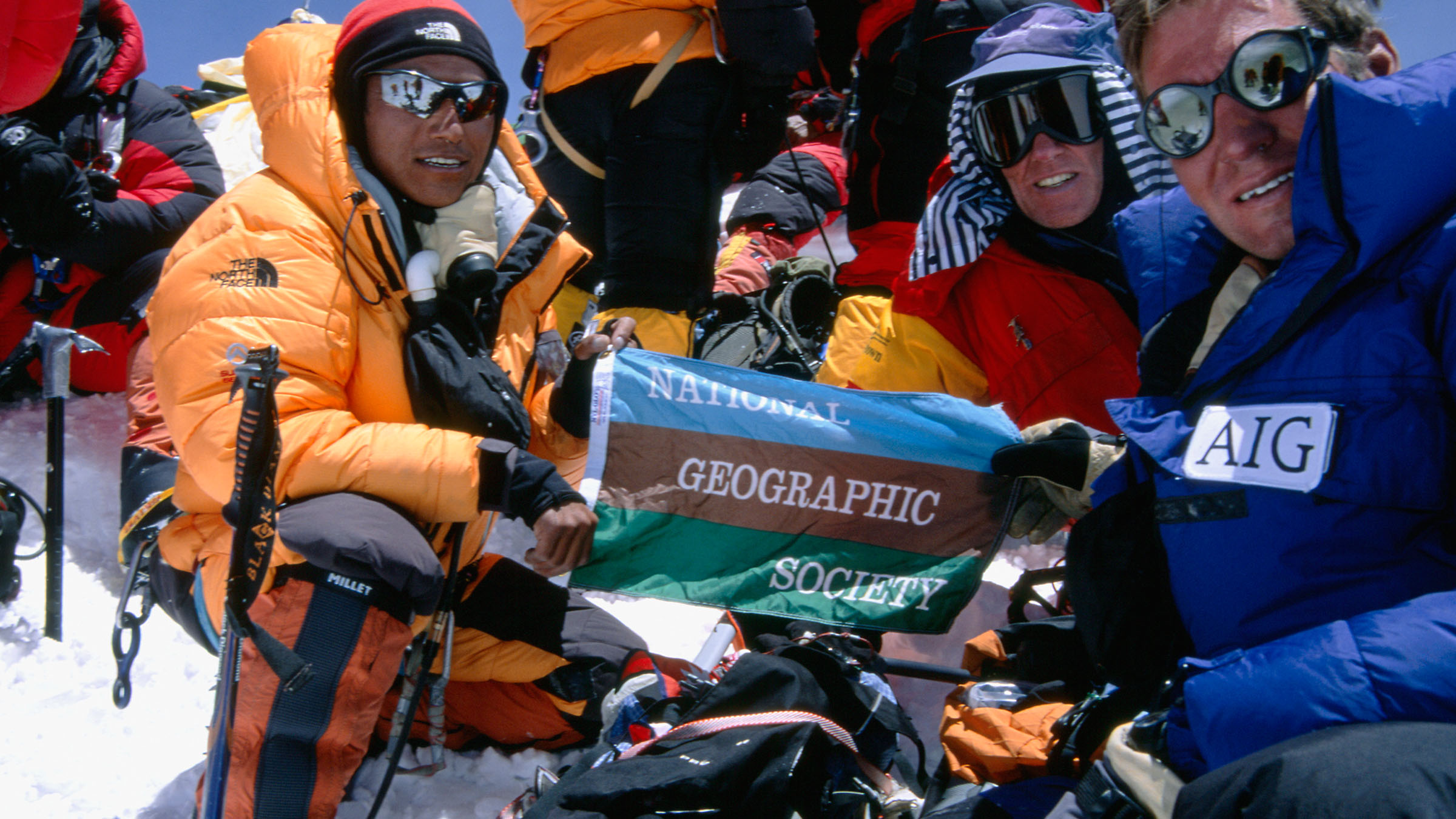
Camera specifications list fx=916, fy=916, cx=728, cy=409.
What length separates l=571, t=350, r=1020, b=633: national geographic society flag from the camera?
214 centimetres

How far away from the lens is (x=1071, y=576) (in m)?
1.82

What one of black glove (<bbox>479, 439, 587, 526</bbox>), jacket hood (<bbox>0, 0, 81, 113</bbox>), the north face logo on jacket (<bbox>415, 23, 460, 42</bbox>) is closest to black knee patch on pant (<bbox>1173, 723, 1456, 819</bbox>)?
black glove (<bbox>479, 439, 587, 526</bbox>)

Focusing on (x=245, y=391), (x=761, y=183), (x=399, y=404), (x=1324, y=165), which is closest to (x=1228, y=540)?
(x=1324, y=165)

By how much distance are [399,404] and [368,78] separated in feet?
2.78

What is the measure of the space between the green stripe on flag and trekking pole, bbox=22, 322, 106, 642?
1.80 m

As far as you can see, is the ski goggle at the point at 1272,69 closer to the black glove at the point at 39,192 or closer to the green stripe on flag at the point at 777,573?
the green stripe on flag at the point at 777,573

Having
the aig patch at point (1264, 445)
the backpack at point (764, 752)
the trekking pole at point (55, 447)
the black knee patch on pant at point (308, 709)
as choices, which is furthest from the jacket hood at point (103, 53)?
the aig patch at point (1264, 445)

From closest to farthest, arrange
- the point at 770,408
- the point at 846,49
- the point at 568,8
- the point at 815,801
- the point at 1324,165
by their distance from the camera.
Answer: the point at 1324,165 → the point at 815,801 → the point at 770,408 → the point at 568,8 → the point at 846,49

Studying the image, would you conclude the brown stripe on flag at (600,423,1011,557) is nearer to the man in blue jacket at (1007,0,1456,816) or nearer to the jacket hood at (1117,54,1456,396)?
the man in blue jacket at (1007,0,1456,816)

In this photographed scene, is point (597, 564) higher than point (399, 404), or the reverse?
point (399, 404)

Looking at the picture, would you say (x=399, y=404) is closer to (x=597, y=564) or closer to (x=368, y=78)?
(x=597, y=564)

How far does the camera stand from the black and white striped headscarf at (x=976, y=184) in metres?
2.25

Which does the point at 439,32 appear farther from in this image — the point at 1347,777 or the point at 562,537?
the point at 1347,777

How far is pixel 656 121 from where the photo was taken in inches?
132
